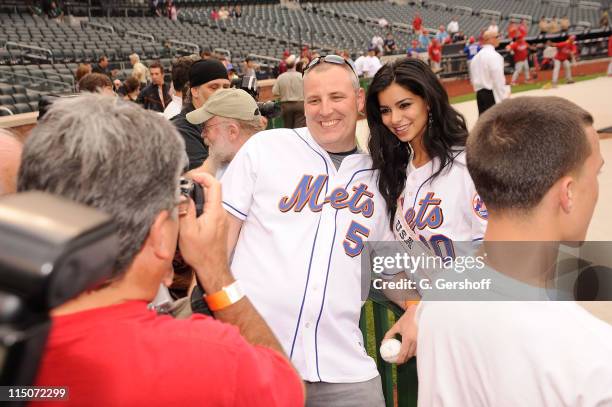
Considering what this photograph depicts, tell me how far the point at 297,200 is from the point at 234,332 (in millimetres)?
1160

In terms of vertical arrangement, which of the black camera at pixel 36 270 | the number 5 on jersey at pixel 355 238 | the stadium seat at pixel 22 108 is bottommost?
the stadium seat at pixel 22 108

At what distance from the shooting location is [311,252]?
2.17m

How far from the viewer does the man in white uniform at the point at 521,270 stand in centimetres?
114

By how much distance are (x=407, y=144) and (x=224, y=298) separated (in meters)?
1.62

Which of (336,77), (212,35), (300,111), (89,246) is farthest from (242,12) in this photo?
(89,246)

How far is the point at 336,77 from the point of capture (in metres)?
2.53

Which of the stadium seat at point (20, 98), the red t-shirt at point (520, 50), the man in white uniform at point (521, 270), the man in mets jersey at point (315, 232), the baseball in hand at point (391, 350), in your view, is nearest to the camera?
the man in white uniform at point (521, 270)

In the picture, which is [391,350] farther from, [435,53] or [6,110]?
[435,53]

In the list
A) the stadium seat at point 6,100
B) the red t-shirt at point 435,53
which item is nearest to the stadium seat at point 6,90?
the stadium seat at point 6,100

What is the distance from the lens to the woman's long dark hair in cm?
252

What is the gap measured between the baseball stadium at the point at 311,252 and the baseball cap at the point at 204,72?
19 mm

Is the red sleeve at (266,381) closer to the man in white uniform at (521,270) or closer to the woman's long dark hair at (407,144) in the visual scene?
the man in white uniform at (521,270)

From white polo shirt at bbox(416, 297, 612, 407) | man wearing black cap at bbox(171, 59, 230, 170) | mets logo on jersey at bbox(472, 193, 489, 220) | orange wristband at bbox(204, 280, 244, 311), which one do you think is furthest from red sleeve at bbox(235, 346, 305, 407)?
man wearing black cap at bbox(171, 59, 230, 170)

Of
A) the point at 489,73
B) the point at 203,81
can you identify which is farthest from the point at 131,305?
the point at 489,73
